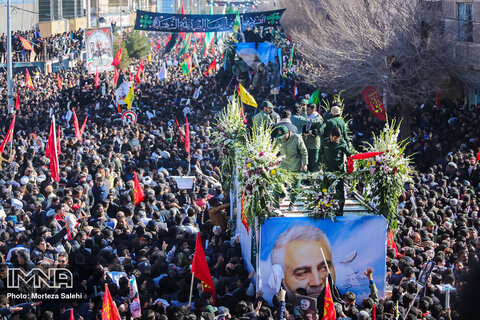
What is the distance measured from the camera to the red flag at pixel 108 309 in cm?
894

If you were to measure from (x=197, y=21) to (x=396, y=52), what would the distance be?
49.7 ft

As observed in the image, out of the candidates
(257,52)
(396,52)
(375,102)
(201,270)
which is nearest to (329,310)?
(201,270)

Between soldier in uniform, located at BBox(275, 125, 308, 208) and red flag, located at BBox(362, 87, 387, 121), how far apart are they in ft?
40.5

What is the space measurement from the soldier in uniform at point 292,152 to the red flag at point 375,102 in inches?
486

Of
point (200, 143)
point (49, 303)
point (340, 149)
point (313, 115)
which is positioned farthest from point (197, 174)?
point (49, 303)

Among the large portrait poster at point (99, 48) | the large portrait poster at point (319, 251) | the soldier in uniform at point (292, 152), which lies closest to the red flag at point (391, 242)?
the large portrait poster at point (319, 251)

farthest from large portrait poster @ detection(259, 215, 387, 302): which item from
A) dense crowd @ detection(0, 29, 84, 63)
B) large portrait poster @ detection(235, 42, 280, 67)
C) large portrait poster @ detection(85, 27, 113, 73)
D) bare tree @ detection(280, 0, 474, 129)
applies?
dense crowd @ detection(0, 29, 84, 63)

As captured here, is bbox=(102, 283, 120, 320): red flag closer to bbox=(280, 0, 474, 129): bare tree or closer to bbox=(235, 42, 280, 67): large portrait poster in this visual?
bbox=(280, 0, 474, 129): bare tree

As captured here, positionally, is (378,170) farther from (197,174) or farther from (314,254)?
(197,174)

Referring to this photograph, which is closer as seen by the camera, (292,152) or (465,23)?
(292,152)

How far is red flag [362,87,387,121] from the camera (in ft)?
79.0

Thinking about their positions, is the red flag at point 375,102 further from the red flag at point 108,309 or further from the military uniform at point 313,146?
the red flag at point 108,309

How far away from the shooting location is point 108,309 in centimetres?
896

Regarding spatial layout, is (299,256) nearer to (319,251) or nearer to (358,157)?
(319,251)
